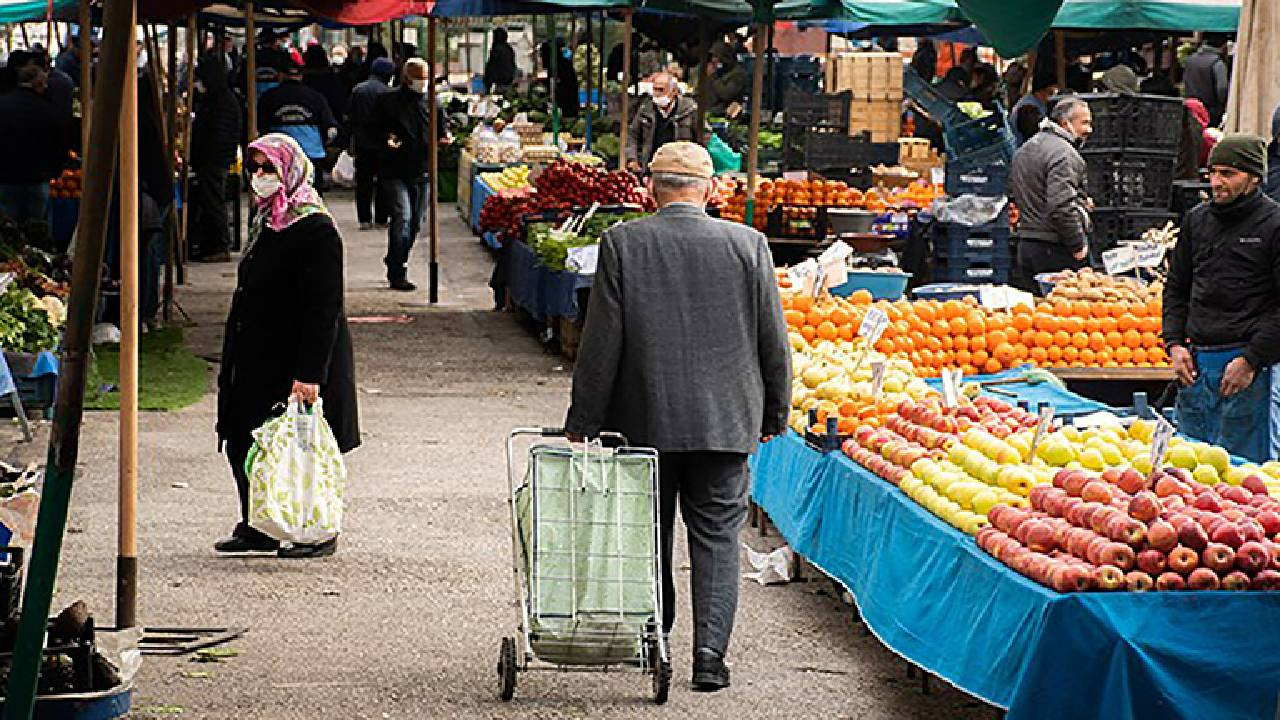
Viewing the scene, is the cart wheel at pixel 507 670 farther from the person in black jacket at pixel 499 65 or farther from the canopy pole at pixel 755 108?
the person in black jacket at pixel 499 65

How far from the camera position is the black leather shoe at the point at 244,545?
9234 millimetres

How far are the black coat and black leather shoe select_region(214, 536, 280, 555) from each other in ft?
2.03

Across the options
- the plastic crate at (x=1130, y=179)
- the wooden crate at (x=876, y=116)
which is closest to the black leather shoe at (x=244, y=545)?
the plastic crate at (x=1130, y=179)

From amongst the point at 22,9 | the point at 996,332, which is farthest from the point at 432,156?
the point at 996,332

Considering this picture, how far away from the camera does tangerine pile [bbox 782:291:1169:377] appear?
36.4ft

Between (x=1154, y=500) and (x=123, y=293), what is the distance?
3.28 m

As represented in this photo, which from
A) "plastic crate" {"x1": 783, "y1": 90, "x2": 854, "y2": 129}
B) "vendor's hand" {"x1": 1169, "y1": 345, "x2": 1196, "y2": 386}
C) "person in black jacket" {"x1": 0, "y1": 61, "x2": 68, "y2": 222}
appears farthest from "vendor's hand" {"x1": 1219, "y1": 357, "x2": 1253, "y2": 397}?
"plastic crate" {"x1": 783, "y1": 90, "x2": 854, "y2": 129}

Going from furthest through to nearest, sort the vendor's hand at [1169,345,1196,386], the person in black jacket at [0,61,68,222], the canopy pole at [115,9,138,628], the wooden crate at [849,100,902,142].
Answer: the wooden crate at [849,100,902,142]
the person in black jacket at [0,61,68,222]
the vendor's hand at [1169,345,1196,386]
the canopy pole at [115,9,138,628]

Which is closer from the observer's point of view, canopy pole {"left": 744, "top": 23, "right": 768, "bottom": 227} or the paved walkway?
the paved walkway

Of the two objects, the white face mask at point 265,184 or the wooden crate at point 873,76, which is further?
the wooden crate at point 873,76

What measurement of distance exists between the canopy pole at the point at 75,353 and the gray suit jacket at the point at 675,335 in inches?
135

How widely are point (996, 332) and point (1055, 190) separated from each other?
3.29 m

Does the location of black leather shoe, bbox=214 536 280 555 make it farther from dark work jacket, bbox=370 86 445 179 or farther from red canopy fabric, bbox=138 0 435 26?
dark work jacket, bbox=370 86 445 179

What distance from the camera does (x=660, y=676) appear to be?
6.91m
